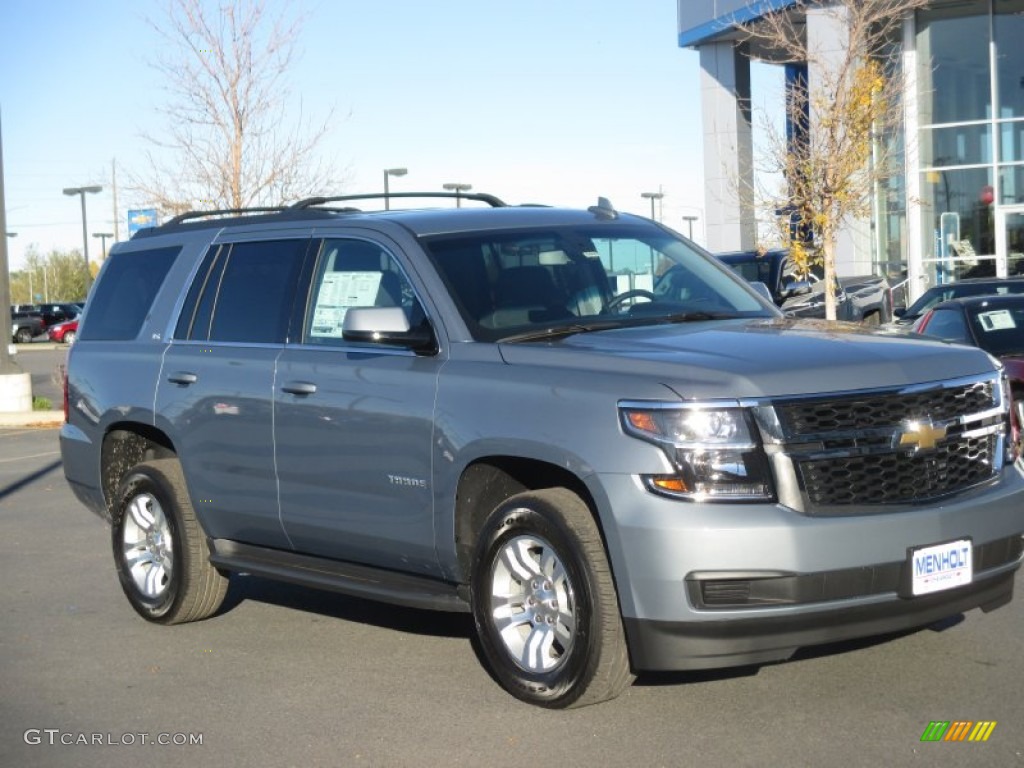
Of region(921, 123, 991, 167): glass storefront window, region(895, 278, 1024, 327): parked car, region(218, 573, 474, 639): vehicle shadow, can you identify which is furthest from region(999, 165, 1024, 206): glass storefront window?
region(218, 573, 474, 639): vehicle shadow

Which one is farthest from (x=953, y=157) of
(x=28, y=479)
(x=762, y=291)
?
(x=762, y=291)

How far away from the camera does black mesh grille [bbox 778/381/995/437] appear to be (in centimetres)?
548

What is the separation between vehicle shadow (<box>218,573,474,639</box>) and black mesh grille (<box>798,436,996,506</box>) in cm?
253

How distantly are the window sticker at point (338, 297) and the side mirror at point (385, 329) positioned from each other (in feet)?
1.69

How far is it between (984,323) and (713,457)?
8.79 metres

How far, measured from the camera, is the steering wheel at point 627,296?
271 inches

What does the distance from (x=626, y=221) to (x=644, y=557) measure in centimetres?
261

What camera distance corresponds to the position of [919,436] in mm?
5652

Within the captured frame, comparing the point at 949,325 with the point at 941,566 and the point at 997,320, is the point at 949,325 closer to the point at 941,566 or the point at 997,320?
the point at 997,320

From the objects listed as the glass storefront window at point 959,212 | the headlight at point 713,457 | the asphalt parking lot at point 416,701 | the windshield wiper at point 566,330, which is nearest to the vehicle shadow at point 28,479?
Answer: the asphalt parking lot at point 416,701

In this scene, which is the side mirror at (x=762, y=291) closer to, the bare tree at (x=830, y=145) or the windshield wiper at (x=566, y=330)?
the windshield wiper at (x=566, y=330)

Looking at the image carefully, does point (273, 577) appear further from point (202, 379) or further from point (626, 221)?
point (626, 221)

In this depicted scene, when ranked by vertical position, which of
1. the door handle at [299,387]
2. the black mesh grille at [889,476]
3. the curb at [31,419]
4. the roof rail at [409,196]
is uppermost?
the roof rail at [409,196]

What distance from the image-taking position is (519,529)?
5984 millimetres
